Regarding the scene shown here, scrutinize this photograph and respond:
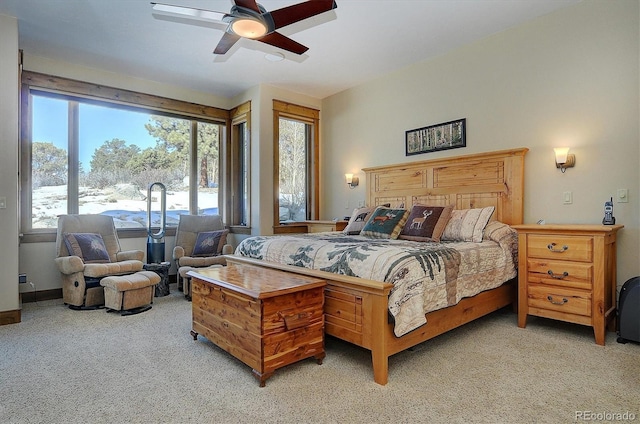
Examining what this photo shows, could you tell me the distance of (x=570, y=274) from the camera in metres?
2.86

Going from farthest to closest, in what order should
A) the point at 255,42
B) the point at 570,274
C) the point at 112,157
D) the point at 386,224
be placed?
the point at 112,157, the point at 255,42, the point at 386,224, the point at 570,274

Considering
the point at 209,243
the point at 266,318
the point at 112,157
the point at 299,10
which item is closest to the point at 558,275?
the point at 266,318

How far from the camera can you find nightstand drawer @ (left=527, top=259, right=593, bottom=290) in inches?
109

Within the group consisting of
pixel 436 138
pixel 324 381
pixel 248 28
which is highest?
pixel 248 28

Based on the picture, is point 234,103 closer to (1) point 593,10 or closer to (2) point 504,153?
(2) point 504,153

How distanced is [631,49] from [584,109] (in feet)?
1.80

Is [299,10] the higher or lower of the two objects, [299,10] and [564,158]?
the higher

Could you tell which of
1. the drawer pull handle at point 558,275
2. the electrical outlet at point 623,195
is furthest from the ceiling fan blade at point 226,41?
the electrical outlet at point 623,195

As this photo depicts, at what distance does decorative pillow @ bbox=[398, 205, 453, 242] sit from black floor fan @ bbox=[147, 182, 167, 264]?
3229 millimetres

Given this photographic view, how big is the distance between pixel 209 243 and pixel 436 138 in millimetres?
3330

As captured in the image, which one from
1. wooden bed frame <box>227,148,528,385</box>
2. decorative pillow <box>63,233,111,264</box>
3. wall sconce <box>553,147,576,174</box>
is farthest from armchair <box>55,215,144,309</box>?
wall sconce <box>553,147,576,174</box>

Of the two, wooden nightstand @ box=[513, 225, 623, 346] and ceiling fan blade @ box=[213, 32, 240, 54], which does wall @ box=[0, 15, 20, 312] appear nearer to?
ceiling fan blade @ box=[213, 32, 240, 54]

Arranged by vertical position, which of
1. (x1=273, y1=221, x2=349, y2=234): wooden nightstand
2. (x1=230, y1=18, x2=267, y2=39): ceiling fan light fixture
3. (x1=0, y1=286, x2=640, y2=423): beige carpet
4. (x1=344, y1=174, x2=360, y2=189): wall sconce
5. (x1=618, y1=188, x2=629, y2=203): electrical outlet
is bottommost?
(x1=0, y1=286, x2=640, y2=423): beige carpet

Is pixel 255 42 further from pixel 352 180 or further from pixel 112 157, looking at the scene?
pixel 112 157
